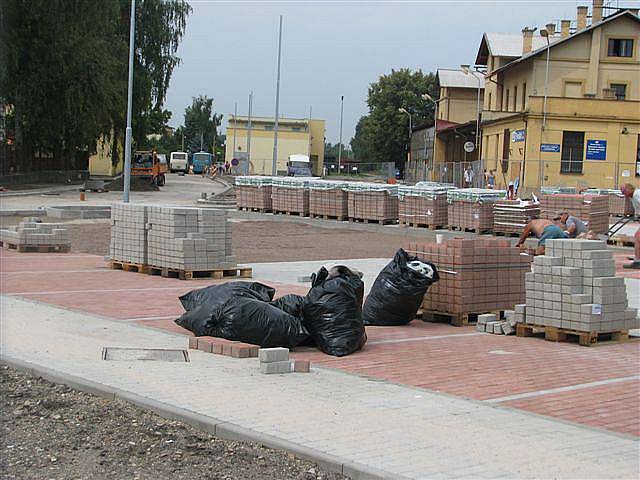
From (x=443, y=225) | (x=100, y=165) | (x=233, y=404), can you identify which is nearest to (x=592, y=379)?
(x=233, y=404)

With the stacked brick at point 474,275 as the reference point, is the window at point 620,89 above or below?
above

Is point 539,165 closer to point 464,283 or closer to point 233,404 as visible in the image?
point 464,283

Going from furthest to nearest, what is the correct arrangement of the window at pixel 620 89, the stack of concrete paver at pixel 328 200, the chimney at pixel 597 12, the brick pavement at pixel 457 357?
1. the chimney at pixel 597 12
2. the window at pixel 620 89
3. the stack of concrete paver at pixel 328 200
4. the brick pavement at pixel 457 357

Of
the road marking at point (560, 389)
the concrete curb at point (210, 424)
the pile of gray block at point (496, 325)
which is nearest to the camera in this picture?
the concrete curb at point (210, 424)

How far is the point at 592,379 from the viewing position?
29.8 feet

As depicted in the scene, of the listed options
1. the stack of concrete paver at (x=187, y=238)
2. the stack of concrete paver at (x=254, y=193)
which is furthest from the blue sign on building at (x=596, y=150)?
the stack of concrete paver at (x=187, y=238)

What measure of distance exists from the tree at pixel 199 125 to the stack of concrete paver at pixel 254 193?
134 meters

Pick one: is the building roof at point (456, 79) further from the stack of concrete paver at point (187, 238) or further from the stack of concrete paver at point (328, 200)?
the stack of concrete paver at point (187, 238)

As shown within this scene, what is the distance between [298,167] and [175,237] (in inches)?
2380

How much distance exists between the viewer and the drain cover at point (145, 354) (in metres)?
9.04

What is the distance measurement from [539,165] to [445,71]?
3284cm

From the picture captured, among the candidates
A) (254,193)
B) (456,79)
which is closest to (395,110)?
(456,79)

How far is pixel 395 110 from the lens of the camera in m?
105

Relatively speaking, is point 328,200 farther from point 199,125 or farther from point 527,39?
point 199,125
